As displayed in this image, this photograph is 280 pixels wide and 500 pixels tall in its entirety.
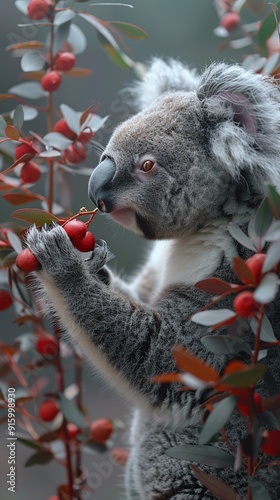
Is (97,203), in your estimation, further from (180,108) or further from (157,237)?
(180,108)

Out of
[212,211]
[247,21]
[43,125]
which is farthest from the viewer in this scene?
[43,125]

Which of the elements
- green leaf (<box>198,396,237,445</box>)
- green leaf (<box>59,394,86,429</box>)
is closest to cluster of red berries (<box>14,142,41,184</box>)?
green leaf (<box>59,394,86,429</box>)

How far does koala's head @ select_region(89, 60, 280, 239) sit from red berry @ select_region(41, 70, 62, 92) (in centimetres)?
19

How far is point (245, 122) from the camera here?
153cm

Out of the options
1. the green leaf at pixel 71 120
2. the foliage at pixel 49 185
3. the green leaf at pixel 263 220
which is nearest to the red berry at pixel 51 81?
the foliage at pixel 49 185

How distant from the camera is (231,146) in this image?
1.48m

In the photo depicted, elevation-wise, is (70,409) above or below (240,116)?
below

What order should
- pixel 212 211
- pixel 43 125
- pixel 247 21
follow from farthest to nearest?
pixel 43 125, pixel 247 21, pixel 212 211

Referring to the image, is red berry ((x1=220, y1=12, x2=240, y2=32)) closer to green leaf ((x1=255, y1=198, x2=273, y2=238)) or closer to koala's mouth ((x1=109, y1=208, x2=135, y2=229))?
koala's mouth ((x1=109, y1=208, x2=135, y2=229))

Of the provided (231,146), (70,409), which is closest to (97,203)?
(231,146)

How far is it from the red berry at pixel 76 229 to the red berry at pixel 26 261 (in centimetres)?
10

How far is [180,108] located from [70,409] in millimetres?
805

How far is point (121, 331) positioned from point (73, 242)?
26 cm

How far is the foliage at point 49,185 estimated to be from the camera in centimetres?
141
